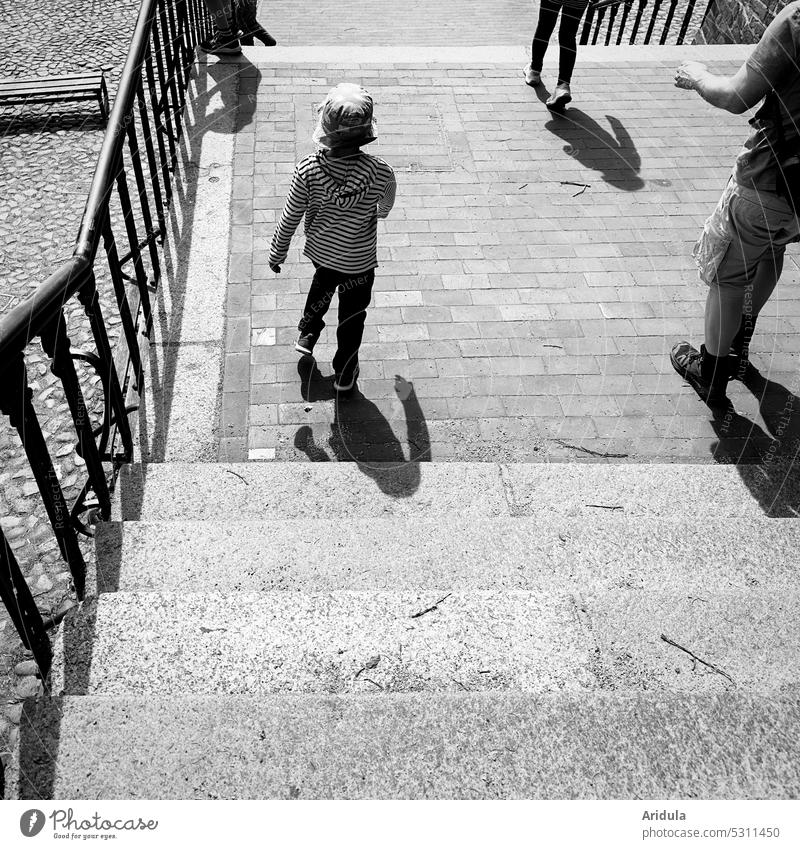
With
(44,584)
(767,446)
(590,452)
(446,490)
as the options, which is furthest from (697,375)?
(44,584)

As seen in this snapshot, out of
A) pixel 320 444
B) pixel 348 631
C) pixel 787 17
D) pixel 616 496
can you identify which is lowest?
pixel 320 444

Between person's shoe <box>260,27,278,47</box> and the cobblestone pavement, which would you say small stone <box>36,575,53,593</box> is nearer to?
the cobblestone pavement

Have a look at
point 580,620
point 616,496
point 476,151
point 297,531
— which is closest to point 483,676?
point 580,620

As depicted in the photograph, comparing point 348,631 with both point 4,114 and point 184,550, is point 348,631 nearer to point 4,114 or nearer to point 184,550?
point 184,550

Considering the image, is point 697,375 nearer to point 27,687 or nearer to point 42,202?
point 27,687

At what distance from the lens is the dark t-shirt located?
3004 millimetres

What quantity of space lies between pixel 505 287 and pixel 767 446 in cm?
176

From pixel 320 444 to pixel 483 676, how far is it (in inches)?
75.5

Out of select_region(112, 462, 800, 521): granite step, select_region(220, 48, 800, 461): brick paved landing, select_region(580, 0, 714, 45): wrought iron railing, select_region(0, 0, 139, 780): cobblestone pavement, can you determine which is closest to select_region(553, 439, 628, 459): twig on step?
select_region(220, 48, 800, 461): brick paved landing

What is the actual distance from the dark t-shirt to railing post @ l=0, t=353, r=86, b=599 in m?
2.92

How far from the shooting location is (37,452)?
2201 mm

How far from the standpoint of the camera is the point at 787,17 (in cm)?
296

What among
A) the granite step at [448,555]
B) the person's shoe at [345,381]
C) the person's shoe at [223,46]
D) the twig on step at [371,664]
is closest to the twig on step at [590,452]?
the granite step at [448,555]

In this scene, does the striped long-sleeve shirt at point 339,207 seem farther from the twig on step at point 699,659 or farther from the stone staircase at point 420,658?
the twig on step at point 699,659
